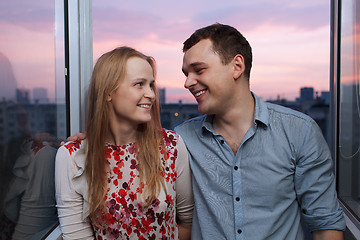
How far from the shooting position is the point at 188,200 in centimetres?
134

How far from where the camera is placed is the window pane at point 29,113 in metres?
0.89

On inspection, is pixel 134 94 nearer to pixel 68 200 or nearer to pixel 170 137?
pixel 170 137

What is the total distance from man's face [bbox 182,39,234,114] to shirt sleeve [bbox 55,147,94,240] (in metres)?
0.55

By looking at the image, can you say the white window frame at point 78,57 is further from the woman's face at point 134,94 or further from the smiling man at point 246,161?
the smiling man at point 246,161

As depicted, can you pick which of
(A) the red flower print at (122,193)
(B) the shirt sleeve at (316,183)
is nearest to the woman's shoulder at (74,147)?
(A) the red flower print at (122,193)

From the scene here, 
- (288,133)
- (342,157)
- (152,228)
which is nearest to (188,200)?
(152,228)

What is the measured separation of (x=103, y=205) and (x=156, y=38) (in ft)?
6.48

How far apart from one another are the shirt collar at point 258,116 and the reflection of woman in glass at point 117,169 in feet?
0.72

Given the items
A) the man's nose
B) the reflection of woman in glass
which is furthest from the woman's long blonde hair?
the man's nose

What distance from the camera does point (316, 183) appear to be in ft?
3.87

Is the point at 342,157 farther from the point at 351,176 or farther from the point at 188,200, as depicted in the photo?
Answer: the point at 188,200

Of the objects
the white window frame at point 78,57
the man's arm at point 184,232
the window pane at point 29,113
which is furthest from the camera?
the white window frame at point 78,57

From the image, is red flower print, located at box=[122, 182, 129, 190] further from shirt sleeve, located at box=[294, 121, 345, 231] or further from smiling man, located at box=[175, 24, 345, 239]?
shirt sleeve, located at box=[294, 121, 345, 231]

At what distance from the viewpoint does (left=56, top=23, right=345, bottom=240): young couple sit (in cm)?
116
